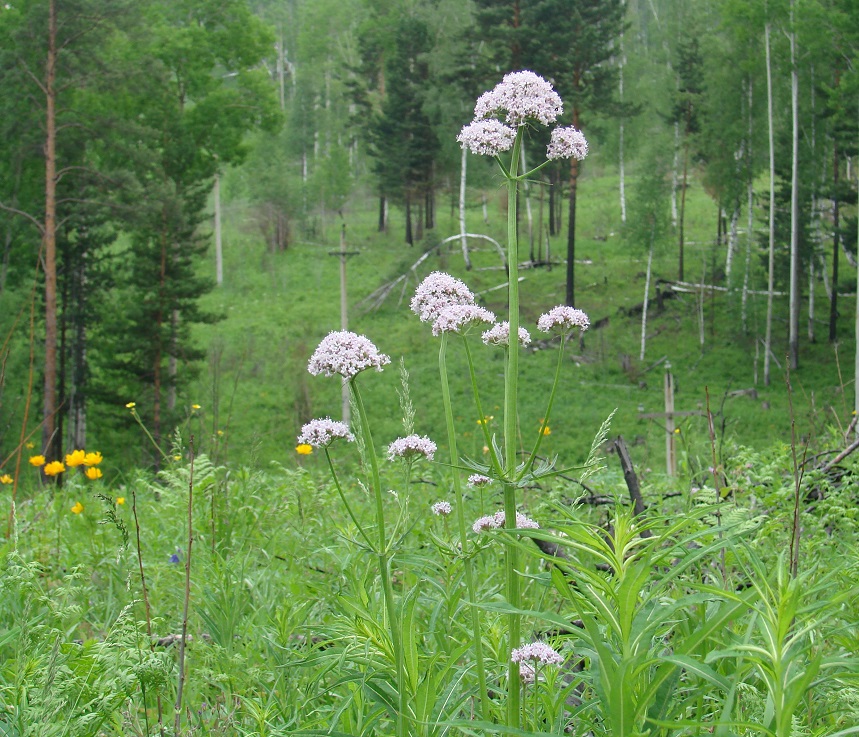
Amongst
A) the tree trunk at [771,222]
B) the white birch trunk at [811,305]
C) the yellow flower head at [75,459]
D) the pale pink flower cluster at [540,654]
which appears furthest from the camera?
the white birch trunk at [811,305]

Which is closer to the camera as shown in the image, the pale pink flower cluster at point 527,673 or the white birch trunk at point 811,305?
the pale pink flower cluster at point 527,673

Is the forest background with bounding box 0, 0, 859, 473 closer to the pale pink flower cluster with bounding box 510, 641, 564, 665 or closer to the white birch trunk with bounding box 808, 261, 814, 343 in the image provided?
the white birch trunk with bounding box 808, 261, 814, 343

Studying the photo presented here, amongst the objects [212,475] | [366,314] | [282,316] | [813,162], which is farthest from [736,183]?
[212,475]

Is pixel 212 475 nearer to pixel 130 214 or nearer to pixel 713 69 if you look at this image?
pixel 130 214

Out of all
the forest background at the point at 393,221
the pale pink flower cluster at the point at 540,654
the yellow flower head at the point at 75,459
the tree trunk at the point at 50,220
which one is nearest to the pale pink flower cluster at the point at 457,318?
the pale pink flower cluster at the point at 540,654

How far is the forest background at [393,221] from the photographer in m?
17.3

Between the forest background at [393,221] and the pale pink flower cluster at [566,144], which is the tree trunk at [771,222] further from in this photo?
the pale pink flower cluster at [566,144]

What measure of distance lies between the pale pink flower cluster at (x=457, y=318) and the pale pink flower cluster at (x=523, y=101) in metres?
0.39

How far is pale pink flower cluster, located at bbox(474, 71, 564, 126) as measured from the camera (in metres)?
1.57

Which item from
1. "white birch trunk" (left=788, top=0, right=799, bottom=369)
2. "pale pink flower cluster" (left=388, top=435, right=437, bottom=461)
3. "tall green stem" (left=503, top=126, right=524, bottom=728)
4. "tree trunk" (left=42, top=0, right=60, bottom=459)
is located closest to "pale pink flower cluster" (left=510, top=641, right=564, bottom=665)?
"tall green stem" (left=503, top=126, right=524, bottom=728)

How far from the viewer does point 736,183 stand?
95.5 feet

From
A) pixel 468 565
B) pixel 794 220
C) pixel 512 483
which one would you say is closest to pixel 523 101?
pixel 512 483

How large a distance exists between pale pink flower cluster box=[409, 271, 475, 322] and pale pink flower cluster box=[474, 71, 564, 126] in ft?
1.16

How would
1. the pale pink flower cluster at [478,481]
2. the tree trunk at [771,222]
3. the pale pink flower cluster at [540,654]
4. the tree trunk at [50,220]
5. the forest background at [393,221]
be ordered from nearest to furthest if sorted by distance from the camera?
the pale pink flower cluster at [540,654], the pale pink flower cluster at [478,481], the tree trunk at [50,220], the forest background at [393,221], the tree trunk at [771,222]
